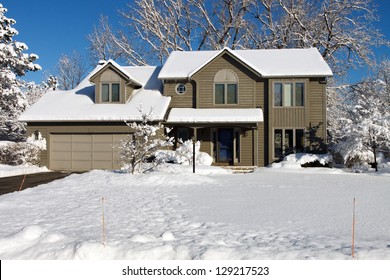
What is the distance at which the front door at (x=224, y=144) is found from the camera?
66.1ft

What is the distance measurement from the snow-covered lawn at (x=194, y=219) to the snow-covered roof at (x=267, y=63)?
8484 millimetres

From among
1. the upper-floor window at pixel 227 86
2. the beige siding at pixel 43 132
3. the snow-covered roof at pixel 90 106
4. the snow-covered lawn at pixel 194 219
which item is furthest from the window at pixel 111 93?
the snow-covered lawn at pixel 194 219

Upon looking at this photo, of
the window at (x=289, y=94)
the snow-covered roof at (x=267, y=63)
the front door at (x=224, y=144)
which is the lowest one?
the front door at (x=224, y=144)

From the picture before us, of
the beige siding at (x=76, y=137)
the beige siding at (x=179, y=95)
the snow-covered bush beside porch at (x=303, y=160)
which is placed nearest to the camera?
the snow-covered bush beside porch at (x=303, y=160)

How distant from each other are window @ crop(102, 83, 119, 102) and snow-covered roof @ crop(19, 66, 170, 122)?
455mm

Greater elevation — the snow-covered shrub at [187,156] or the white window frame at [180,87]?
the white window frame at [180,87]

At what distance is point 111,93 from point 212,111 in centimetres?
624

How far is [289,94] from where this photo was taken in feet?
65.0

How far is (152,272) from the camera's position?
4.62 m

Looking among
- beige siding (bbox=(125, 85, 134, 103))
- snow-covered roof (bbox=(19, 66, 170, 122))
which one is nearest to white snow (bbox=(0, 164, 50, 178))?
snow-covered roof (bbox=(19, 66, 170, 122))

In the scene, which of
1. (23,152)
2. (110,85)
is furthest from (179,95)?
(23,152)

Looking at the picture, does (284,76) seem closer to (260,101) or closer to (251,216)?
(260,101)

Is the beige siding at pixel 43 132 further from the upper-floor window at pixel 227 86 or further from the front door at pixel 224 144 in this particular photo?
the upper-floor window at pixel 227 86

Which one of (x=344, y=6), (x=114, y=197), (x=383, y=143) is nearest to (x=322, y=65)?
(x=383, y=143)
